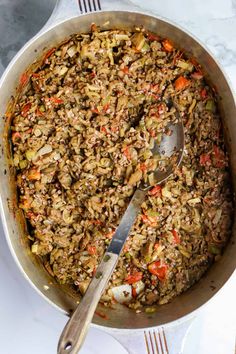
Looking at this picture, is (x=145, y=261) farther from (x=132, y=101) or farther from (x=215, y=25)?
(x=215, y=25)

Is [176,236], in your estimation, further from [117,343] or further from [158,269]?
[117,343]

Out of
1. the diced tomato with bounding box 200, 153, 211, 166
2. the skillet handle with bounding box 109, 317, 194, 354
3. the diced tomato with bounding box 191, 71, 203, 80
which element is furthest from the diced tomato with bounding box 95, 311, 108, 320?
the diced tomato with bounding box 191, 71, 203, 80

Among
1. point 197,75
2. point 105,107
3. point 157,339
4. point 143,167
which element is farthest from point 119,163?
point 157,339

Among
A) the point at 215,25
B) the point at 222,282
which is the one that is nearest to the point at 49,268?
the point at 222,282

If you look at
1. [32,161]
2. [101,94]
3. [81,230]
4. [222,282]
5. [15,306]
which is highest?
[101,94]

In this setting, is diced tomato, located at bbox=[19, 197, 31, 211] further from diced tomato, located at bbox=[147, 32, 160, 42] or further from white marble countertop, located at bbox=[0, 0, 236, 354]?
diced tomato, located at bbox=[147, 32, 160, 42]

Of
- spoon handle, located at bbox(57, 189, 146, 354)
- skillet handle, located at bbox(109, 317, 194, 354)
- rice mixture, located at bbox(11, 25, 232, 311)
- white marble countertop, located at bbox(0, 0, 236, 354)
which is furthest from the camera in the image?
white marble countertop, located at bbox(0, 0, 236, 354)

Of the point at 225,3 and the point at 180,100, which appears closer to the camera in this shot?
the point at 180,100
